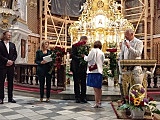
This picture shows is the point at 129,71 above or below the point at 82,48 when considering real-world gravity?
below

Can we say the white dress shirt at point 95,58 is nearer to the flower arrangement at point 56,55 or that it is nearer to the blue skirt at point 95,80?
the blue skirt at point 95,80

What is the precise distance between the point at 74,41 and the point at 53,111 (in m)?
9.30

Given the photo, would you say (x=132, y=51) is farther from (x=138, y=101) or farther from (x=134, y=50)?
(x=138, y=101)

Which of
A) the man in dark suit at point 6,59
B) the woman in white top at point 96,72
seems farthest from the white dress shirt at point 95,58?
the man in dark suit at point 6,59

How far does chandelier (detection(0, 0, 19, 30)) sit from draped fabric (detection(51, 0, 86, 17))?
24.0 feet

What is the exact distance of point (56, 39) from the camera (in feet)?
57.5

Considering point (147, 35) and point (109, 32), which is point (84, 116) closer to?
point (109, 32)

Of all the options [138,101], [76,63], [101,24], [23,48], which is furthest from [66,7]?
[138,101]

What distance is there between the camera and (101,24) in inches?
534

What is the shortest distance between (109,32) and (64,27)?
5.52m

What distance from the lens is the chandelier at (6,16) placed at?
1006 centimetres

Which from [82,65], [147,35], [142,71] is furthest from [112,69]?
[147,35]

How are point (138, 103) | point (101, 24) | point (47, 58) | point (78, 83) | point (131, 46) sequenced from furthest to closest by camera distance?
point (101, 24), point (78, 83), point (47, 58), point (131, 46), point (138, 103)

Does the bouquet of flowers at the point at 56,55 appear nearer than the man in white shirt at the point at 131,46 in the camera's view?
No
